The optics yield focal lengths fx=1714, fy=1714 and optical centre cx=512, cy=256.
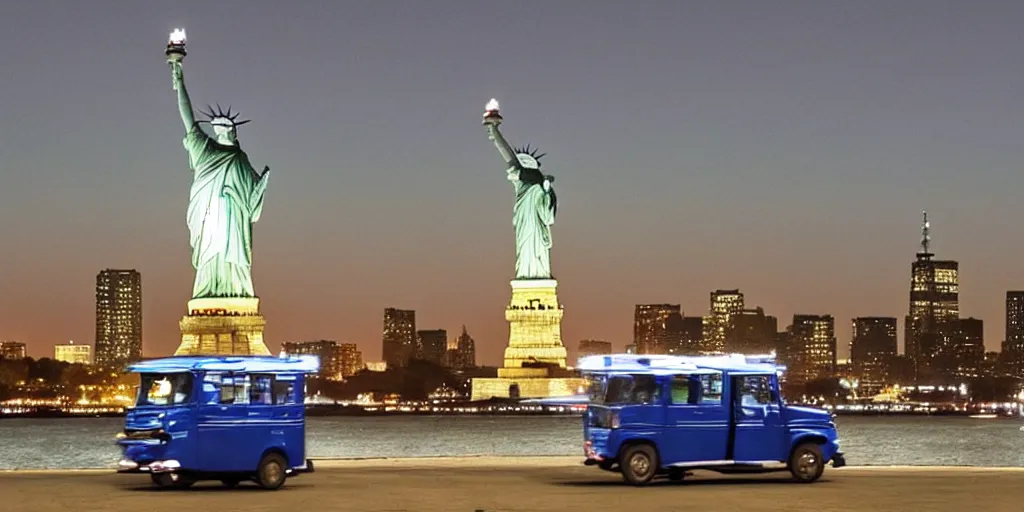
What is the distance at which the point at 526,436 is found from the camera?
140 m

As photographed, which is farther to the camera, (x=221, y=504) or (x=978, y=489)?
(x=978, y=489)

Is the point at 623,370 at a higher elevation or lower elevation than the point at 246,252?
lower

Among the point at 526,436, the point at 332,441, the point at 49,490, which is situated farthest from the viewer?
the point at 526,436

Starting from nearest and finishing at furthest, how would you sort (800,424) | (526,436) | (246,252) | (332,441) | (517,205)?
(800,424)
(332,441)
(526,436)
(246,252)
(517,205)

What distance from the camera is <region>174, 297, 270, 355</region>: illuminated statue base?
521 ft

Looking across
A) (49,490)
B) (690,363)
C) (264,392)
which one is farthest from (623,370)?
(49,490)

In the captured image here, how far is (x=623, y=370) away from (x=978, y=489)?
748 cm

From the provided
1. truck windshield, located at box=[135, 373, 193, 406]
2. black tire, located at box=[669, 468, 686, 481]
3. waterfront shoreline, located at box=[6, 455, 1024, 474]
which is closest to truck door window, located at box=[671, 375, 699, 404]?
black tire, located at box=[669, 468, 686, 481]

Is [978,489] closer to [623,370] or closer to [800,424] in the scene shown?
[800,424]

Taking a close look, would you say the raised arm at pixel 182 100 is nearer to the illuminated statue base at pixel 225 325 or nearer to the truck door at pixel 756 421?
the illuminated statue base at pixel 225 325

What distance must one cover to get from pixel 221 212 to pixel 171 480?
11842 cm

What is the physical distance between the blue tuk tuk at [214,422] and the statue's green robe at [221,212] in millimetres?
117477

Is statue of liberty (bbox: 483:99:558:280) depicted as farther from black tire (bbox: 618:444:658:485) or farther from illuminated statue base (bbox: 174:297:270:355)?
black tire (bbox: 618:444:658:485)

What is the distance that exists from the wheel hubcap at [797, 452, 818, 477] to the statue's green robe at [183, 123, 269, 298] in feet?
390
